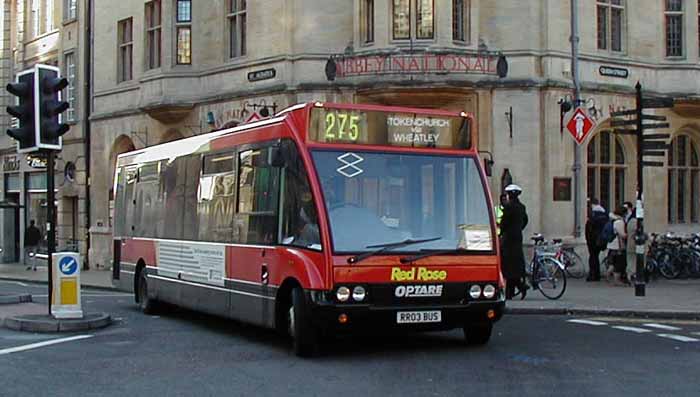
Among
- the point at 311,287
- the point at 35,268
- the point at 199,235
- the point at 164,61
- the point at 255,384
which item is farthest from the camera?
the point at 35,268

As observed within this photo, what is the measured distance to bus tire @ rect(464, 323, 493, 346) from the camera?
11914mm

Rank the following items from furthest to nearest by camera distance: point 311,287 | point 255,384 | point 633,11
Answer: point 633,11 → point 311,287 → point 255,384

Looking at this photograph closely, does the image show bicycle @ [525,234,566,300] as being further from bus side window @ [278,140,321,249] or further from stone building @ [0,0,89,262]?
stone building @ [0,0,89,262]

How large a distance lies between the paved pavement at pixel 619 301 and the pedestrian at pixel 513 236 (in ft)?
2.03

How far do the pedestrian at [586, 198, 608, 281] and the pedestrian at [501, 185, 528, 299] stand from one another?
21.0 feet

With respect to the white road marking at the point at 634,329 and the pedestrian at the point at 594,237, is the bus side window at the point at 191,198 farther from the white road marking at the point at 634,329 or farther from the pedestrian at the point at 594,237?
the pedestrian at the point at 594,237

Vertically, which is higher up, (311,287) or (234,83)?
(234,83)

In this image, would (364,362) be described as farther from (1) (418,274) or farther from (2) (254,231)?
(2) (254,231)

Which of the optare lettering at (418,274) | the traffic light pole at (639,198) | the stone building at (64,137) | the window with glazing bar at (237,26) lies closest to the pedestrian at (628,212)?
the traffic light pole at (639,198)

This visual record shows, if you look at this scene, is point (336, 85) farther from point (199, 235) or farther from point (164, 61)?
point (199, 235)

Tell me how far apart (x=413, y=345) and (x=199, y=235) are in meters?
3.97

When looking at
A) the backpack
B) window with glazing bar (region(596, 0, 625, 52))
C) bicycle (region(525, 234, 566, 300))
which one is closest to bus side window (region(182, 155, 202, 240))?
bicycle (region(525, 234, 566, 300))

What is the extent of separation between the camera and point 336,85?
2439cm

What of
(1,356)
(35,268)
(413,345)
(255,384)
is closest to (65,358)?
(1,356)
